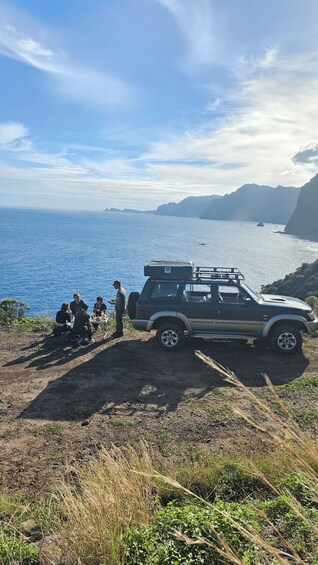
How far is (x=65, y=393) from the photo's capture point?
7973 millimetres

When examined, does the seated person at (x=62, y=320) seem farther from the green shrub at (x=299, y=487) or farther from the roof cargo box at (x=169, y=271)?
the green shrub at (x=299, y=487)

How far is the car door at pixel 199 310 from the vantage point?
10.4m

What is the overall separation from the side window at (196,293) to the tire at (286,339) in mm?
2055

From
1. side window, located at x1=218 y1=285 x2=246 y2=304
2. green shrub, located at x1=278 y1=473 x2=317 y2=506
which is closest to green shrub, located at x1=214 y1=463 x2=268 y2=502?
green shrub, located at x1=278 y1=473 x2=317 y2=506

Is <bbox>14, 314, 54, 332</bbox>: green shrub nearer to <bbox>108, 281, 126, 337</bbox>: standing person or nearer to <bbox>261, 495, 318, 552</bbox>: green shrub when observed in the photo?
<bbox>108, 281, 126, 337</bbox>: standing person

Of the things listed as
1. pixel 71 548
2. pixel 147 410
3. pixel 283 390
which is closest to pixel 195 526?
pixel 71 548

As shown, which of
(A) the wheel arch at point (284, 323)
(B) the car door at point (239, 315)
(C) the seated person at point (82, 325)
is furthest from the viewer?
(C) the seated person at point (82, 325)

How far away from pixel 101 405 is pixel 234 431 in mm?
2656

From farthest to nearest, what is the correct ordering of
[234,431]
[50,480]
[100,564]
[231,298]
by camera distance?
[231,298]
[234,431]
[50,480]
[100,564]

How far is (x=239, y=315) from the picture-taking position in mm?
10273

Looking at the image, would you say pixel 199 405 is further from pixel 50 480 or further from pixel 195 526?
pixel 195 526

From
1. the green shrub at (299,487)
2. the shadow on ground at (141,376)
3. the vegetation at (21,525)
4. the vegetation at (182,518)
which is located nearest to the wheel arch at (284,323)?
the shadow on ground at (141,376)

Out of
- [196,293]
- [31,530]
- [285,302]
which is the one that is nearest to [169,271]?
[196,293]

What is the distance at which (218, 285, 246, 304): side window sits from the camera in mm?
10438
